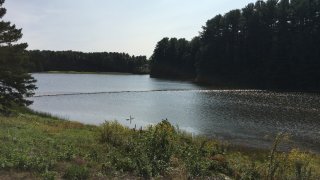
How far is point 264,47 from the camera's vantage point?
4309 inches

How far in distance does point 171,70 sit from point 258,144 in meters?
131

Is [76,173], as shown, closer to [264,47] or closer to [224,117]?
[224,117]

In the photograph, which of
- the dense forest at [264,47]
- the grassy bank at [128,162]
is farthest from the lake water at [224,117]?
the dense forest at [264,47]

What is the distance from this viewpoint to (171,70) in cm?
15988

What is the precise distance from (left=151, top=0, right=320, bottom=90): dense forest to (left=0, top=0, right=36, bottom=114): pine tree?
7417 cm

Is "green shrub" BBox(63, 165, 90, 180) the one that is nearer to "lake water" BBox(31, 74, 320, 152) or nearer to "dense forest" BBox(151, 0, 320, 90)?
"lake water" BBox(31, 74, 320, 152)

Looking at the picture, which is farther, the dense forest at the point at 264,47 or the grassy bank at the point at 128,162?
the dense forest at the point at 264,47

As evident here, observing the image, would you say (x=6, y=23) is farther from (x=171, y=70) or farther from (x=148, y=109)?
(x=171, y=70)

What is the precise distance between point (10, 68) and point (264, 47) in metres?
86.5

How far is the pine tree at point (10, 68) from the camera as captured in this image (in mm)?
31053

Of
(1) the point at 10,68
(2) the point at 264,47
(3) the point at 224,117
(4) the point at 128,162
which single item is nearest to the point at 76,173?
(4) the point at 128,162

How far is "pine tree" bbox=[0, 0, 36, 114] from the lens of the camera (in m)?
31.1

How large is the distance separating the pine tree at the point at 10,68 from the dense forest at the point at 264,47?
7417 centimetres

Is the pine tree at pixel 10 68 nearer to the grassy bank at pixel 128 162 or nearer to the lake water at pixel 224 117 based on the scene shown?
the lake water at pixel 224 117
